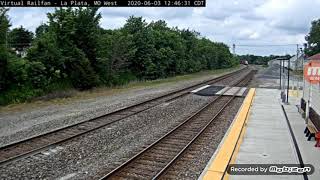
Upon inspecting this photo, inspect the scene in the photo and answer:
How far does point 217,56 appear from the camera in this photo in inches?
3858

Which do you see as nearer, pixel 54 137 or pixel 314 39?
pixel 54 137

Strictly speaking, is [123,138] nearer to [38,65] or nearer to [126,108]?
[126,108]

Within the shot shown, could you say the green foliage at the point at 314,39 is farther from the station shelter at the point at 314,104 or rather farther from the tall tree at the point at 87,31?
the station shelter at the point at 314,104

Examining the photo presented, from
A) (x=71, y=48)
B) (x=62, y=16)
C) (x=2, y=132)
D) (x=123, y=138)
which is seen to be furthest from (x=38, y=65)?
(x=123, y=138)

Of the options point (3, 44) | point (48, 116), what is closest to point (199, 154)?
point (48, 116)

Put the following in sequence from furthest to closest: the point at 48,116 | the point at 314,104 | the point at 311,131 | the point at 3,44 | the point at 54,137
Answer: the point at 3,44 → the point at 48,116 → the point at 314,104 → the point at 54,137 → the point at 311,131

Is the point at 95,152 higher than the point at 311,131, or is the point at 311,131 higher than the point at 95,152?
the point at 311,131

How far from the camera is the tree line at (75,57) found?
25172 mm

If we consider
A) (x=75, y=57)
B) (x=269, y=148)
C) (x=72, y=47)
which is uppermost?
(x=72, y=47)

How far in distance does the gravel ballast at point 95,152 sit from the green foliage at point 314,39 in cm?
7137

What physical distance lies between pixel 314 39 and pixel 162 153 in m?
81.0

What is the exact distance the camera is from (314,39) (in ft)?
278

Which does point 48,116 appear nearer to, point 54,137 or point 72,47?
point 54,137

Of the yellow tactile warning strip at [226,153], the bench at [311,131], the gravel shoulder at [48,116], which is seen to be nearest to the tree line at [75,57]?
the gravel shoulder at [48,116]
